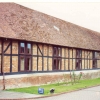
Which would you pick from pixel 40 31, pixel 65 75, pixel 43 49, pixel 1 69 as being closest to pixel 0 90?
pixel 1 69

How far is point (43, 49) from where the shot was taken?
A: 2355cm

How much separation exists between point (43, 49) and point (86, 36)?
47.4 ft

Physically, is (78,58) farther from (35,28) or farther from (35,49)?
(35,49)

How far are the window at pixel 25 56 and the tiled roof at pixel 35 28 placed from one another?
719mm

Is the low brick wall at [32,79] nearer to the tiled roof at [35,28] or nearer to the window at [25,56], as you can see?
the window at [25,56]

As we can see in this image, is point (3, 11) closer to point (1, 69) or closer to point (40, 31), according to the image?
point (40, 31)

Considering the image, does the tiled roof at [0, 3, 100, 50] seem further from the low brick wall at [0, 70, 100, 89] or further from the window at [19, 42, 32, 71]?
the low brick wall at [0, 70, 100, 89]

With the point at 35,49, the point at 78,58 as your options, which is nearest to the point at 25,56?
the point at 35,49

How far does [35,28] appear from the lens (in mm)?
24219

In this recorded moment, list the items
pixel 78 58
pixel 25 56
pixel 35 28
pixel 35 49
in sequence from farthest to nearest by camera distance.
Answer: pixel 78 58
pixel 35 28
pixel 35 49
pixel 25 56

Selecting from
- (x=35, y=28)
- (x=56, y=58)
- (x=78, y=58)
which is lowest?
(x=78, y=58)

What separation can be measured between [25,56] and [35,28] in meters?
4.24

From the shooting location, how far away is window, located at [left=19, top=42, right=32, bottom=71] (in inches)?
818

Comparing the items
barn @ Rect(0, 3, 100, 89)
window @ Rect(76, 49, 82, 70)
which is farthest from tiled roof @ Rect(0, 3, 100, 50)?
window @ Rect(76, 49, 82, 70)
